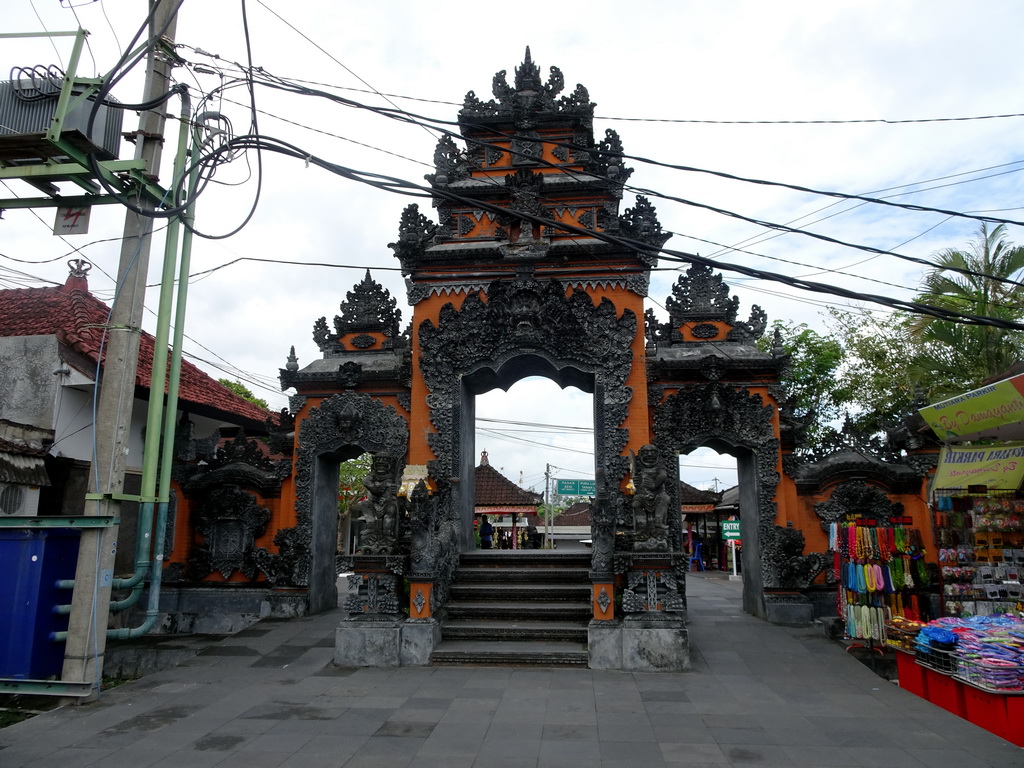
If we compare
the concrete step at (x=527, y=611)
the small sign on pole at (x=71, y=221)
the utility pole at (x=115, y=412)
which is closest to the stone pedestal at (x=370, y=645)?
the concrete step at (x=527, y=611)

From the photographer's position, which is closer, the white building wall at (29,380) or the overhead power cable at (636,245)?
the overhead power cable at (636,245)

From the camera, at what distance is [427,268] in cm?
1205

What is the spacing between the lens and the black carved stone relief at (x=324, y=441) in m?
12.7

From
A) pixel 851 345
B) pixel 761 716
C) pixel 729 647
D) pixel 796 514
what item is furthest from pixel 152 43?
pixel 851 345

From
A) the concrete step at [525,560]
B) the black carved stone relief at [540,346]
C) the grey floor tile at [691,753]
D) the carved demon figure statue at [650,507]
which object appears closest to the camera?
the grey floor tile at [691,753]

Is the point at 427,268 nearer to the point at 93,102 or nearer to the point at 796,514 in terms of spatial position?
the point at 93,102

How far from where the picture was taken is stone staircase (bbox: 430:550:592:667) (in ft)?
28.7

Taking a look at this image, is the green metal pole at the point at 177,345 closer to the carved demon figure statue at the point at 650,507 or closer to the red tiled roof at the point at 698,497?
the carved demon figure statue at the point at 650,507

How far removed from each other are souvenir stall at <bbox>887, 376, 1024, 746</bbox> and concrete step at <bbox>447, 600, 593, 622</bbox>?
3.98 metres

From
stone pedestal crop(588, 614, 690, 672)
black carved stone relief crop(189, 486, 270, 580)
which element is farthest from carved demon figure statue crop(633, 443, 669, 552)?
black carved stone relief crop(189, 486, 270, 580)

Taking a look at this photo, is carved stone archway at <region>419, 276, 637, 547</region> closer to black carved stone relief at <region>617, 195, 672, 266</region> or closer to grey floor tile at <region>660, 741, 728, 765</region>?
black carved stone relief at <region>617, 195, 672, 266</region>

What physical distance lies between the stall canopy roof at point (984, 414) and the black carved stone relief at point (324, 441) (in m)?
8.57

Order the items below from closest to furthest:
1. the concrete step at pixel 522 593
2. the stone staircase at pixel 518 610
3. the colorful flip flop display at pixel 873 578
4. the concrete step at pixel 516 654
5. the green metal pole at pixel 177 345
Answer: the green metal pole at pixel 177 345
the concrete step at pixel 516 654
the stone staircase at pixel 518 610
the colorful flip flop display at pixel 873 578
the concrete step at pixel 522 593

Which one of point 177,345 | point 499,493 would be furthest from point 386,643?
point 499,493
